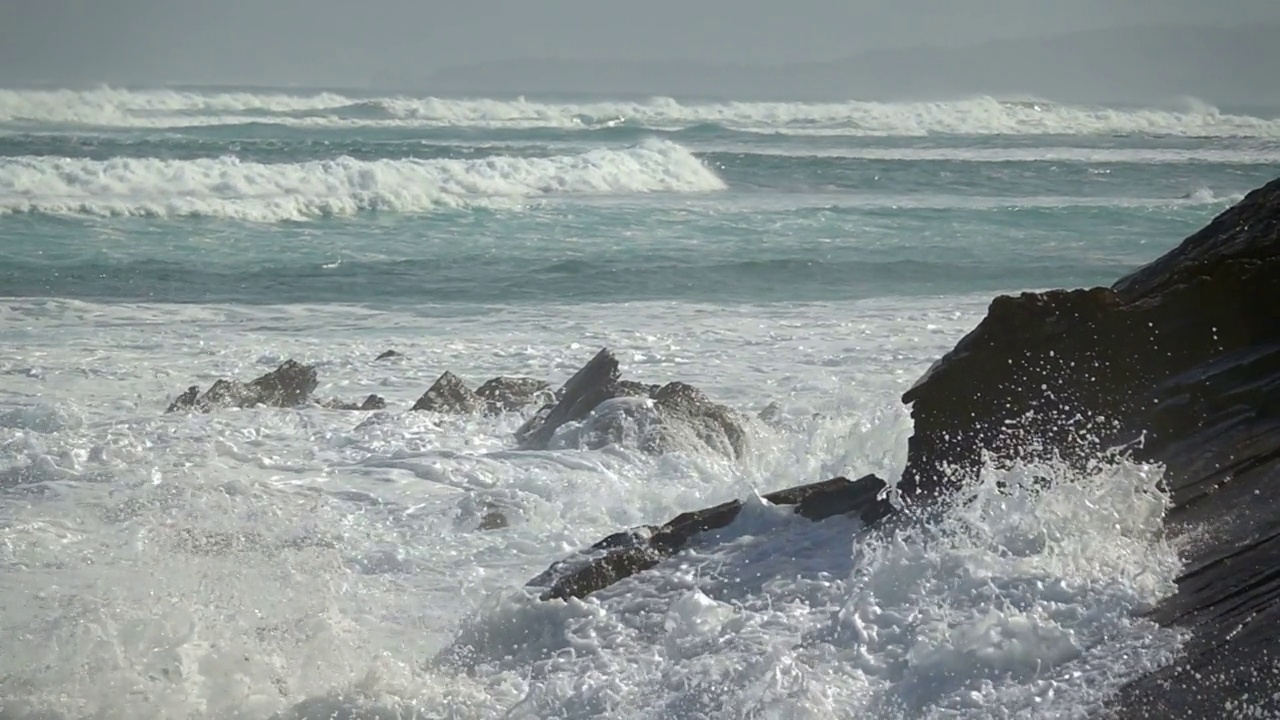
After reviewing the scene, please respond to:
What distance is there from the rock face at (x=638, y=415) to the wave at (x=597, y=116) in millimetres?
35893

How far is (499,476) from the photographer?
781 cm

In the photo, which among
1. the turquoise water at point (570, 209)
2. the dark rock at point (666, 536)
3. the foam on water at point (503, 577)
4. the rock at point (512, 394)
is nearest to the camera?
the foam on water at point (503, 577)

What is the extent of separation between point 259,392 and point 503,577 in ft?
13.3

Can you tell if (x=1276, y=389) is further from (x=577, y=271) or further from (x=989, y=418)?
(x=577, y=271)

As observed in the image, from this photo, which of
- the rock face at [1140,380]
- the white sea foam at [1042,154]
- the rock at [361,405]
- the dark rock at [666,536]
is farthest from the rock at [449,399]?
the white sea foam at [1042,154]

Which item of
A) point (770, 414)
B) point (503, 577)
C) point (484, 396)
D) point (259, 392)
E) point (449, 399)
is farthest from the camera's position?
point (484, 396)

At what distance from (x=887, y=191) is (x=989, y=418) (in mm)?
24512

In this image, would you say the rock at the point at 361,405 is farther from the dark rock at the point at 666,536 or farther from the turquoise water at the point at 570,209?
the turquoise water at the point at 570,209

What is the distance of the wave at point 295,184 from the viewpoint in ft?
77.8

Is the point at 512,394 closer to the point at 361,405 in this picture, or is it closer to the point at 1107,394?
the point at 361,405

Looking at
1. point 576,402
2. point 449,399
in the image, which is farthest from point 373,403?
point 576,402

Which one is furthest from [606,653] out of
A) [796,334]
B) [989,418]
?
[796,334]

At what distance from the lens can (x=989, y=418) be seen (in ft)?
18.0

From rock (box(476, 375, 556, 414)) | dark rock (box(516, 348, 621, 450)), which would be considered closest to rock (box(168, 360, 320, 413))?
rock (box(476, 375, 556, 414))
